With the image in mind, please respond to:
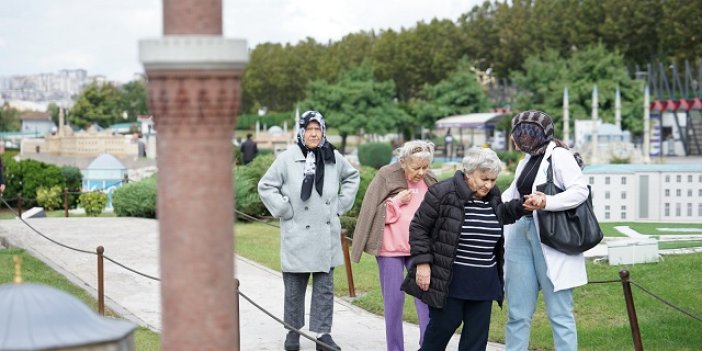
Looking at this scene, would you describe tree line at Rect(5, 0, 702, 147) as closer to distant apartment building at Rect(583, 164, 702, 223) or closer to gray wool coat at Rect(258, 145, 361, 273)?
distant apartment building at Rect(583, 164, 702, 223)

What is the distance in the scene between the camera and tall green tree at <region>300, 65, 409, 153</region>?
6191 centimetres

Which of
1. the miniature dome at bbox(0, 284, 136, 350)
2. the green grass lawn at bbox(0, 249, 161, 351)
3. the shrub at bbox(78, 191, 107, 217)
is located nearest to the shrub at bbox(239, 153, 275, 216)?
the shrub at bbox(78, 191, 107, 217)

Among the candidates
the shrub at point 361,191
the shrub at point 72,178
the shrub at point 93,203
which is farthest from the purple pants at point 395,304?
the shrub at point 72,178

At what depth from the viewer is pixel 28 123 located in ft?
534

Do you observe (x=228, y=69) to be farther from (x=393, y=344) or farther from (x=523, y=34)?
(x=523, y=34)

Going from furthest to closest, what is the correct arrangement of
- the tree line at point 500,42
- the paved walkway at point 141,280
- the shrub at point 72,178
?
the tree line at point 500,42 → the shrub at point 72,178 → the paved walkway at point 141,280

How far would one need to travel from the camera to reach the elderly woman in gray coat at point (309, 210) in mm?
8609

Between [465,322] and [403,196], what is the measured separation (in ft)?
4.23

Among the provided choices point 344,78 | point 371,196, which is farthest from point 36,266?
point 344,78

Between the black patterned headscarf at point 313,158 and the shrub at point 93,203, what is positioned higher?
the black patterned headscarf at point 313,158

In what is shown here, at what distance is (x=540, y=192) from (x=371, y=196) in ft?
5.10

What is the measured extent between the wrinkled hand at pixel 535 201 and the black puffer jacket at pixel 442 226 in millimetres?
57

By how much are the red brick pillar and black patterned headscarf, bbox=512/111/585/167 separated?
3.96 metres

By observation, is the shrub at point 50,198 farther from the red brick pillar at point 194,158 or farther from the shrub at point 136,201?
the red brick pillar at point 194,158
